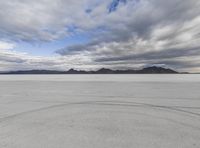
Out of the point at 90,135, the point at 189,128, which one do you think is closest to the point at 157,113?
the point at 189,128

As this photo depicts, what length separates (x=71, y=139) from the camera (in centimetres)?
297

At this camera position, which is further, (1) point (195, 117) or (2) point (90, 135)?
(1) point (195, 117)

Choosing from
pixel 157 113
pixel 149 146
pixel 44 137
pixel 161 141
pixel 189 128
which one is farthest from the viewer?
pixel 157 113

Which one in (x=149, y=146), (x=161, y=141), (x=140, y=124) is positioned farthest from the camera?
(x=140, y=124)

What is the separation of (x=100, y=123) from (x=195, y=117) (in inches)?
104

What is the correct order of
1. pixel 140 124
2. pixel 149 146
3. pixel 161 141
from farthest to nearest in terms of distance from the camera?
pixel 140 124 → pixel 161 141 → pixel 149 146

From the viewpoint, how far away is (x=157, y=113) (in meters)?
4.61

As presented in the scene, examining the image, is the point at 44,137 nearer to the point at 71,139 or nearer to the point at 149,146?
the point at 71,139

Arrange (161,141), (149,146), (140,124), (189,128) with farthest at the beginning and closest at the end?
(140,124), (189,128), (161,141), (149,146)

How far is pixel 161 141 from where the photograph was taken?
282 cm

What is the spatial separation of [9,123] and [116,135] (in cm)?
290

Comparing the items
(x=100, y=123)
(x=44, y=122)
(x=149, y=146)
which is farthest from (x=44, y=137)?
(x=149, y=146)

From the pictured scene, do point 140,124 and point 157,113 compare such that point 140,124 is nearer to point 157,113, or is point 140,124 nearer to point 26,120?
point 157,113

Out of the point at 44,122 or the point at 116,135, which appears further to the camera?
the point at 44,122
